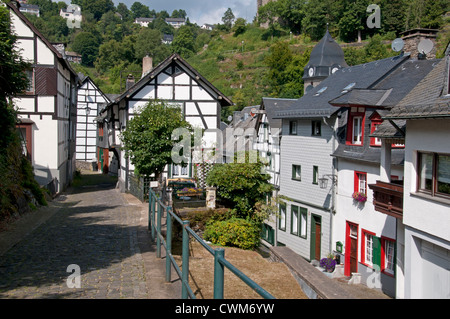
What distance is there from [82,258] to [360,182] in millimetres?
13593

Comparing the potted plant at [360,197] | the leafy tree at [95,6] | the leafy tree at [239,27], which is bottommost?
the potted plant at [360,197]

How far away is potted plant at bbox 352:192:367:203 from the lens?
1872cm

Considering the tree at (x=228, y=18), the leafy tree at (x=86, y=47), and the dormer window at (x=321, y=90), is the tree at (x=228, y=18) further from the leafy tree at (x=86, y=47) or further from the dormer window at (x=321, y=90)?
the dormer window at (x=321, y=90)

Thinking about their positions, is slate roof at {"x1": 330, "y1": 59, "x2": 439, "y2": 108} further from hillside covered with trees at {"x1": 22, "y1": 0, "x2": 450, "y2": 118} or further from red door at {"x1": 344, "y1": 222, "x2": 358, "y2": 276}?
hillside covered with trees at {"x1": 22, "y1": 0, "x2": 450, "y2": 118}

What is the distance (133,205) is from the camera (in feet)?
64.1

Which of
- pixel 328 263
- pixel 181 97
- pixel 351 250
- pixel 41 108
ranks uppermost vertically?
pixel 181 97

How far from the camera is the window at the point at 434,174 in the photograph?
10766 millimetres

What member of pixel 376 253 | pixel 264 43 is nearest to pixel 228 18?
pixel 264 43

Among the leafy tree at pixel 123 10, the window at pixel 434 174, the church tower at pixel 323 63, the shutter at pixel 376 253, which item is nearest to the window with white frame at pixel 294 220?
the shutter at pixel 376 253

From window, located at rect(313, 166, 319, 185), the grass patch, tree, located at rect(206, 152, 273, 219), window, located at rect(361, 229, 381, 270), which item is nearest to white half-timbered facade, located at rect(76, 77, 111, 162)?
Result: tree, located at rect(206, 152, 273, 219)

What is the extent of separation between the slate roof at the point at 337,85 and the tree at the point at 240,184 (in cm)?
358

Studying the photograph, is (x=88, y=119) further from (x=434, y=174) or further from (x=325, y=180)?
(x=434, y=174)

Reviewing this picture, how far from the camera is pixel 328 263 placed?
808 inches

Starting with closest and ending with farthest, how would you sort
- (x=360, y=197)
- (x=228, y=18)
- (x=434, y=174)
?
(x=434, y=174)
(x=360, y=197)
(x=228, y=18)
